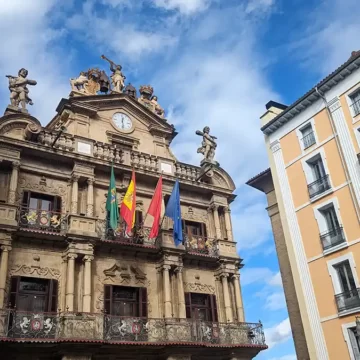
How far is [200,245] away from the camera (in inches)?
936

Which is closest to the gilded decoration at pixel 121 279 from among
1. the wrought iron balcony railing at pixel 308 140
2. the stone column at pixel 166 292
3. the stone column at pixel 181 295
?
the stone column at pixel 166 292

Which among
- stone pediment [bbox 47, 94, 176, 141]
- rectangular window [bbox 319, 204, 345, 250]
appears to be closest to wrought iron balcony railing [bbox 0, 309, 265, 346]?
rectangular window [bbox 319, 204, 345, 250]

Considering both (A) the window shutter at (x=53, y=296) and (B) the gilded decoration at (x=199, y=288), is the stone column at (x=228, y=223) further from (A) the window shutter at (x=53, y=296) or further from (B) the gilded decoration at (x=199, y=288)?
(A) the window shutter at (x=53, y=296)

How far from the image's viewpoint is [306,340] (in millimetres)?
21766

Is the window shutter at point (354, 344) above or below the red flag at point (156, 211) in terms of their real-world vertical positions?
below

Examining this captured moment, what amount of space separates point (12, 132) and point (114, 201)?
234 inches

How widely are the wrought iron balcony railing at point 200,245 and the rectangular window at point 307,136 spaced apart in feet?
24.0

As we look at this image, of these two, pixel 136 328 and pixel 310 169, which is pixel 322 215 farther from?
pixel 136 328

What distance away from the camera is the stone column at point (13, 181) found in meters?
19.4

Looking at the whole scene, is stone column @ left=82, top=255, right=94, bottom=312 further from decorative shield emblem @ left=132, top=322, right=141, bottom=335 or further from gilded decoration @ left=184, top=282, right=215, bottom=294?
gilded decoration @ left=184, top=282, right=215, bottom=294

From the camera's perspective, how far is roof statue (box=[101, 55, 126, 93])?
27.3 meters

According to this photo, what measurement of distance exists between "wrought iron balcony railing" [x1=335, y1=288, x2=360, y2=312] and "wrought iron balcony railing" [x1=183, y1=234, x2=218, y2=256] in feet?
21.2

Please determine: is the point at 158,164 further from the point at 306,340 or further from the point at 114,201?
the point at 306,340

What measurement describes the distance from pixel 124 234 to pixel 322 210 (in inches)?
393
